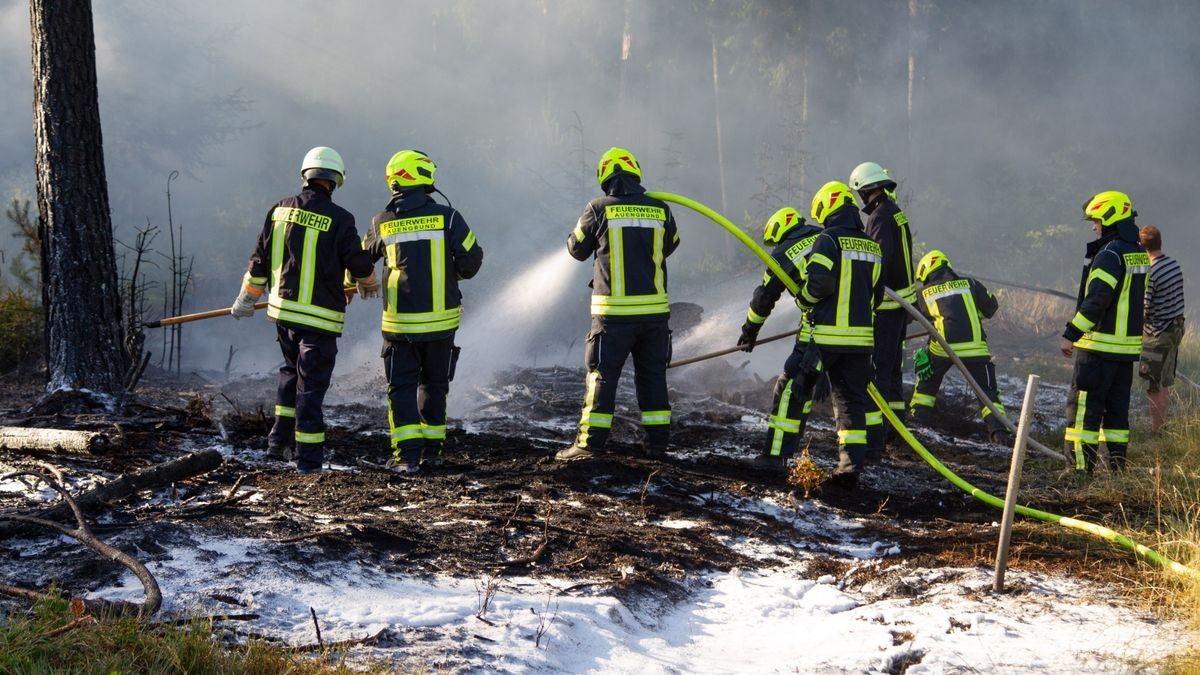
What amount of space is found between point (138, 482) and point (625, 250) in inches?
124

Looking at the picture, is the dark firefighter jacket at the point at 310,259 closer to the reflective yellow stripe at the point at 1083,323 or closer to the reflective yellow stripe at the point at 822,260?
the reflective yellow stripe at the point at 822,260

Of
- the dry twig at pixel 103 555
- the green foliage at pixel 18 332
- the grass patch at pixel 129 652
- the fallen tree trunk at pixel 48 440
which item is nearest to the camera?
the grass patch at pixel 129 652

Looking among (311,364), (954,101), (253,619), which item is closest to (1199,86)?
(954,101)

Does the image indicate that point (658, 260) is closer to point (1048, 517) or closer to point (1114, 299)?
point (1048, 517)

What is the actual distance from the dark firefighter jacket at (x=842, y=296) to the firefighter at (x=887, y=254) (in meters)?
0.99

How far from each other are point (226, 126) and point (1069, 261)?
21220mm

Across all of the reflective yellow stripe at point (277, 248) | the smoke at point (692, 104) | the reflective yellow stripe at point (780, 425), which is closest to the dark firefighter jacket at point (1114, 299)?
the reflective yellow stripe at point (780, 425)

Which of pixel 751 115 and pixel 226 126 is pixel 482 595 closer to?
pixel 226 126

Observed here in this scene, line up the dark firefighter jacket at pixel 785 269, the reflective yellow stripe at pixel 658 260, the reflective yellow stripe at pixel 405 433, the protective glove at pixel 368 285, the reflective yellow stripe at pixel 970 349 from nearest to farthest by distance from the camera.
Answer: the reflective yellow stripe at pixel 405 433, the protective glove at pixel 368 285, the reflective yellow stripe at pixel 658 260, the dark firefighter jacket at pixel 785 269, the reflective yellow stripe at pixel 970 349

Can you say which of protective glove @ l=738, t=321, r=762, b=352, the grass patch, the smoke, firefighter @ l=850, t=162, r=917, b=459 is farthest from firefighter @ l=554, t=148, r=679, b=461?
the smoke

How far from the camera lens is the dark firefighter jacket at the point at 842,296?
20.4 feet

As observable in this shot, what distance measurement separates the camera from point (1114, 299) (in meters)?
6.88

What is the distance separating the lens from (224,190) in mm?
24453

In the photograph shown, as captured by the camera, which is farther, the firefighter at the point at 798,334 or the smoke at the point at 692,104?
the smoke at the point at 692,104
